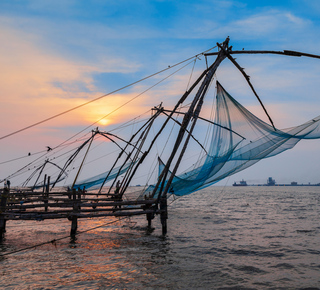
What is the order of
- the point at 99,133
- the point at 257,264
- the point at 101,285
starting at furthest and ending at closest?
the point at 99,133 → the point at 257,264 → the point at 101,285

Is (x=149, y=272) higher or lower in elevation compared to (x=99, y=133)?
lower

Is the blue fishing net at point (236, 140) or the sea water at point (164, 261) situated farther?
the blue fishing net at point (236, 140)

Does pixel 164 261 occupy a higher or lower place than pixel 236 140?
lower

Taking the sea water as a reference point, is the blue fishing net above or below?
above

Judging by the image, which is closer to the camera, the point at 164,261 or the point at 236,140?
the point at 164,261

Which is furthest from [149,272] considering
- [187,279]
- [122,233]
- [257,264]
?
[122,233]

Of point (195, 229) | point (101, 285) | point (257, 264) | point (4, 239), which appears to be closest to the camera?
point (101, 285)

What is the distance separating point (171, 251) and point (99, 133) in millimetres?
10363

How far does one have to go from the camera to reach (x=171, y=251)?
9.09 m

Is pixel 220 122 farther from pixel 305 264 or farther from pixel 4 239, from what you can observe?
pixel 4 239

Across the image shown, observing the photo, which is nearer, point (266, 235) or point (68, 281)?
point (68, 281)

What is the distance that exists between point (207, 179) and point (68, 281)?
225 inches

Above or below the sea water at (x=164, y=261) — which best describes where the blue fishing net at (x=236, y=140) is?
above

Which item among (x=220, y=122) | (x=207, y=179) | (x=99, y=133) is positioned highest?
(x=99, y=133)
